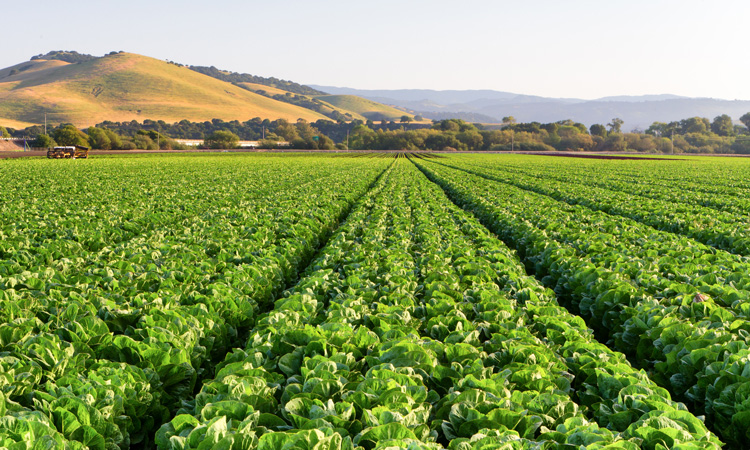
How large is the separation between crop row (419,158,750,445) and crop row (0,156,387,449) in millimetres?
4499

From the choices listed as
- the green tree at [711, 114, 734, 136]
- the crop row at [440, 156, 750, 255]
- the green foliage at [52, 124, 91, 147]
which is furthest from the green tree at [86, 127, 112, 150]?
the green tree at [711, 114, 734, 136]

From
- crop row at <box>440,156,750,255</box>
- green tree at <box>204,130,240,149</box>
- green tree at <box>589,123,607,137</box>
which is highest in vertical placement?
green tree at <box>589,123,607,137</box>

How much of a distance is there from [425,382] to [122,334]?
3.21m

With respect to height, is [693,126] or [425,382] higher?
[693,126]

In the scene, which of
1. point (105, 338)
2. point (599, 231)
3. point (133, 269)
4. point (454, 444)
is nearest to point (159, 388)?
point (105, 338)

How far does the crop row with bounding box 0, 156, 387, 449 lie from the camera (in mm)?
3367

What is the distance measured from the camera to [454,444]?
300 centimetres

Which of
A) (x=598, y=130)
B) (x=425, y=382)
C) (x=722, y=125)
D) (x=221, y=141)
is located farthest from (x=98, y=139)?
(x=722, y=125)

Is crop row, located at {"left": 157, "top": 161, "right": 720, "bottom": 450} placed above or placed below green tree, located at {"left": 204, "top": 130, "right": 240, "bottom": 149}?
below

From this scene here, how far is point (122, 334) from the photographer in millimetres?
5211

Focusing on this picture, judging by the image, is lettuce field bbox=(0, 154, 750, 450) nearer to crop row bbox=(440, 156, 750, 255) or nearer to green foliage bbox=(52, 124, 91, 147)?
crop row bbox=(440, 156, 750, 255)

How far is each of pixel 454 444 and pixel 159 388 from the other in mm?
2596

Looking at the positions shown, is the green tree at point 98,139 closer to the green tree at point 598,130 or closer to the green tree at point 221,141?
the green tree at point 221,141

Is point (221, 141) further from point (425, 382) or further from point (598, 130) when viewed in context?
point (425, 382)
